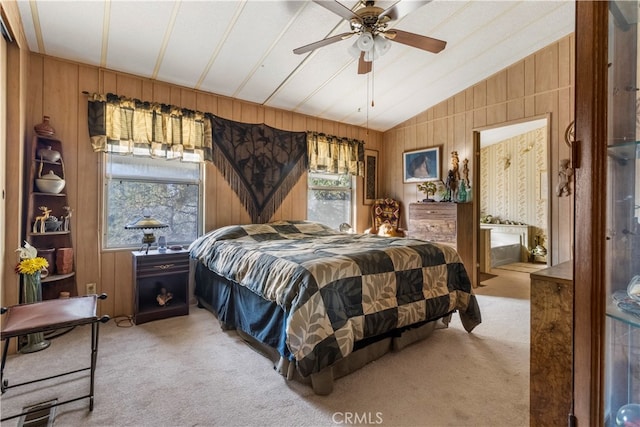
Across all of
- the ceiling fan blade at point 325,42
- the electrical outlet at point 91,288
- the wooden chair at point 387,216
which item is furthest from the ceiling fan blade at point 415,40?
the electrical outlet at point 91,288

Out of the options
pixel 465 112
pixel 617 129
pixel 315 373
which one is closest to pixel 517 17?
pixel 465 112

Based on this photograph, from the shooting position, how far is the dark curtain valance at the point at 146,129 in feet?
9.78

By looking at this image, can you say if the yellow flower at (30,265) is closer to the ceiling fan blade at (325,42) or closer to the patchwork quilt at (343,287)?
the patchwork quilt at (343,287)

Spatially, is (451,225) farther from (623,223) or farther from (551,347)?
(623,223)

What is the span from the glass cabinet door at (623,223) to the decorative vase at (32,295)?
3.32m

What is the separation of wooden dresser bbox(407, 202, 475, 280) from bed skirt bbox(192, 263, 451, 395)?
174 cm

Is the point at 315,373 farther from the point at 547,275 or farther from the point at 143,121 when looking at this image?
the point at 143,121

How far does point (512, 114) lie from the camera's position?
405cm

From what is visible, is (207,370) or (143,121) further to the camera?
(143,121)

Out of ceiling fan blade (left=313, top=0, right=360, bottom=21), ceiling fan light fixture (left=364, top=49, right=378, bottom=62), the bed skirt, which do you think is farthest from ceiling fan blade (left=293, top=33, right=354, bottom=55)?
the bed skirt

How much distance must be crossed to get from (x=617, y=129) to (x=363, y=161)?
441 centimetres

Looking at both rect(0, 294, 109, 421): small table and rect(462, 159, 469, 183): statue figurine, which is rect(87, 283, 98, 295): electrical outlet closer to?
rect(0, 294, 109, 421): small table

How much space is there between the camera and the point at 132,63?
9.83 ft

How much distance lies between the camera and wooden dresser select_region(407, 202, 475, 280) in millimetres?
4250
